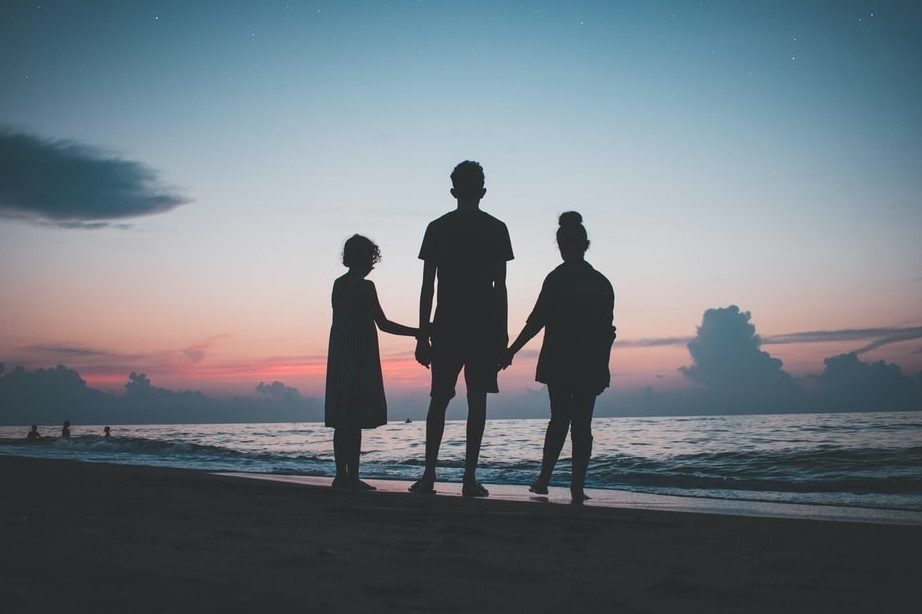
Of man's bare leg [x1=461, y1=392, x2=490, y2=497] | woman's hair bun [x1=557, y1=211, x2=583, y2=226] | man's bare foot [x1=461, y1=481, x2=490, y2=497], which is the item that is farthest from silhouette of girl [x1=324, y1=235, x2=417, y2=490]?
woman's hair bun [x1=557, y1=211, x2=583, y2=226]

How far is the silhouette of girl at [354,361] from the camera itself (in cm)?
630

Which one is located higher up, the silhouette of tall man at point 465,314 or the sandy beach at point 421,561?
the silhouette of tall man at point 465,314

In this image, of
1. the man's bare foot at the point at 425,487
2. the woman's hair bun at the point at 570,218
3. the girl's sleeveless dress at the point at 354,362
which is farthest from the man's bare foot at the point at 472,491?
the woman's hair bun at the point at 570,218

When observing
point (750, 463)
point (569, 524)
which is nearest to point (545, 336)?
point (569, 524)

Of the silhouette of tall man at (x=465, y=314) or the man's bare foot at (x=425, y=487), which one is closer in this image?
the man's bare foot at (x=425, y=487)

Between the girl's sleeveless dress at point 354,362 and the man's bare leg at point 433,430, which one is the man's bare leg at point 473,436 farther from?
the girl's sleeveless dress at point 354,362

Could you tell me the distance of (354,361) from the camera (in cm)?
638

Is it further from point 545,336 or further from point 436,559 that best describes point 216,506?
point 545,336

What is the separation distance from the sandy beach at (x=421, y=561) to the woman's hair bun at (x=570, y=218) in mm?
3191

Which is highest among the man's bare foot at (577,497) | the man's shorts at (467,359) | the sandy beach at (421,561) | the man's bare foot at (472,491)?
the man's shorts at (467,359)

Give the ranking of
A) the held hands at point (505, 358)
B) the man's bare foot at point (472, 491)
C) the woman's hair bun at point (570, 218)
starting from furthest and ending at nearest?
the woman's hair bun at point (570, 218), the held hands at point (505, 358), the man's bare foot at point (472, 491)

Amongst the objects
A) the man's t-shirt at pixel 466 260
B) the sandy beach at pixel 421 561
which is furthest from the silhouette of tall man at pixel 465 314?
the sandy beach at pixel 421 561

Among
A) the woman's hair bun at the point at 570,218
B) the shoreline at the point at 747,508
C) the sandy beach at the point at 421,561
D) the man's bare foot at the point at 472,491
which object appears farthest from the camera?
the woman's hair bun at the point at 570,218

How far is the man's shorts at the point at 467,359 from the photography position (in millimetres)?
5676
